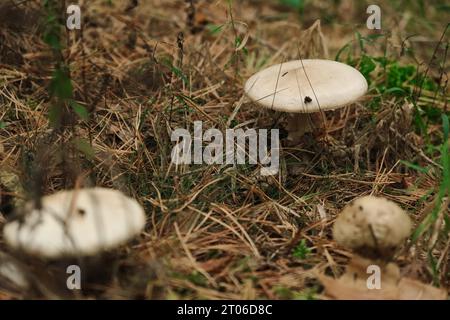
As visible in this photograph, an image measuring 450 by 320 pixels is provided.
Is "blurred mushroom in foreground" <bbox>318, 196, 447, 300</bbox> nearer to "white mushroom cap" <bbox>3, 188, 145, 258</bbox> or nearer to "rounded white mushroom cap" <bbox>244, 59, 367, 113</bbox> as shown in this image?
"rounded white mushroom cap" <bbox>244, 59, 367, 113</bbox>

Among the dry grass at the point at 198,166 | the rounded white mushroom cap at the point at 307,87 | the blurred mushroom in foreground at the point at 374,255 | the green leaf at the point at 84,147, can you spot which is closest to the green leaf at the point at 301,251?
the dry grass at the point at 198,166

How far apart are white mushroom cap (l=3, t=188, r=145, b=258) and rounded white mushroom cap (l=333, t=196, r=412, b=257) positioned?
844 mm

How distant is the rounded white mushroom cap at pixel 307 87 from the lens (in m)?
2.87

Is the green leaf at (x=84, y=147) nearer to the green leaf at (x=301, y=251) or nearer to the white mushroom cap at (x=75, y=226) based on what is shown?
the white mushroom cap at (x=75, y=226)

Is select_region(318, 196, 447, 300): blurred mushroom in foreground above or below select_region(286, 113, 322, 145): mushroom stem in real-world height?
below

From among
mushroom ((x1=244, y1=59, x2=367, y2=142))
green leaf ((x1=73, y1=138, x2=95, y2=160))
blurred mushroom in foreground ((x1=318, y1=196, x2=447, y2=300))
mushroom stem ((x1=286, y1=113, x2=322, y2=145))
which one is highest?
mushroom ((x1=244, y1=59, x2=367, y2=142))

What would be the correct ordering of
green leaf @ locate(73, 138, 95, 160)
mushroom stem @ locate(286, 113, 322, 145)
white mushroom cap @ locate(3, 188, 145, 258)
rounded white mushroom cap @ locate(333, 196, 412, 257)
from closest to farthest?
white mushroom cap @ locate(3, 188, 145, 258)
rounded white mushroom cap @ locate(333, 196, 412, 257)
green leaf @ locate(73, 138, 95, 160)
mushroom stem @ locate(286, 113, 322, 145)

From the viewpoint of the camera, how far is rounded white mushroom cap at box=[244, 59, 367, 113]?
2873 millimetres

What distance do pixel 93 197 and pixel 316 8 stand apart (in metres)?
3.77

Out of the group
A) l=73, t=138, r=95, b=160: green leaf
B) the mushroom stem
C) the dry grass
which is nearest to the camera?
the dry grass

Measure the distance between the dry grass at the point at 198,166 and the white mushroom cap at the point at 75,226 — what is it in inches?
5.7

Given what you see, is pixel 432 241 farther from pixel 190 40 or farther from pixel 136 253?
pixel 190 40

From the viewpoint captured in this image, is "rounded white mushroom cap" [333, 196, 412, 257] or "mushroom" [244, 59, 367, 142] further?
"mushroom" [244, 59, 367, 142]

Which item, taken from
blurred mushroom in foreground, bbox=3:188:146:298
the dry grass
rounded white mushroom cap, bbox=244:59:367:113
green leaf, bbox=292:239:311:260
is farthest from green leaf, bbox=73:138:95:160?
green leaf, bbox=292:239:311:260
